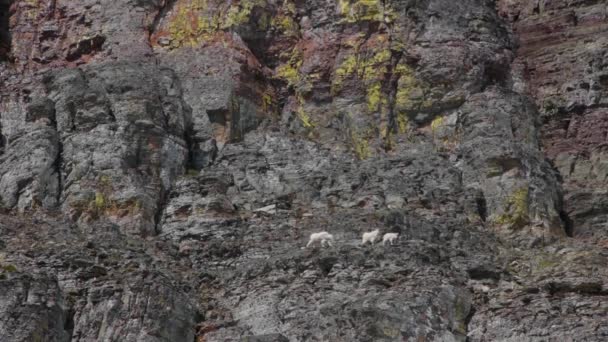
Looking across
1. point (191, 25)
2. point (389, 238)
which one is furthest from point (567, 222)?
point (191, 25)

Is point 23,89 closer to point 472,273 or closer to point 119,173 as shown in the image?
point 119,173

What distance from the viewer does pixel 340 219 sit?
50656 mm

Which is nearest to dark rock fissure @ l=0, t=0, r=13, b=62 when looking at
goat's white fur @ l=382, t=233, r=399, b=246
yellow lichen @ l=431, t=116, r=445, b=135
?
yellow lichen @ l=431, t=116, r=445, b=135

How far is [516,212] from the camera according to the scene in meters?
52.8

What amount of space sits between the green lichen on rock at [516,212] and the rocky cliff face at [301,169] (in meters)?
0.08

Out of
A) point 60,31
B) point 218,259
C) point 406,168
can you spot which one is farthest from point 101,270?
point 60,31

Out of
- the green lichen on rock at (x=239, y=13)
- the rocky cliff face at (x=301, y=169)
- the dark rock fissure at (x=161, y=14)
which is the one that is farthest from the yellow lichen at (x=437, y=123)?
the dark rock fissure at (x=161, y=14)

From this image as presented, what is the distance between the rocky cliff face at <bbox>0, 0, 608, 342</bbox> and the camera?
44562 millimetres

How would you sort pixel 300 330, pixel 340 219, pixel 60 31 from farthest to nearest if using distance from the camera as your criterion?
pixel 60 31, pixel 340 219, pixel 300 330

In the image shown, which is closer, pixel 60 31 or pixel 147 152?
pixel 147 152

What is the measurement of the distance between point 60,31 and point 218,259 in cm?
2064

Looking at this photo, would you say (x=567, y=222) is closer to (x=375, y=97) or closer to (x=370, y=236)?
(x=370, y=236)

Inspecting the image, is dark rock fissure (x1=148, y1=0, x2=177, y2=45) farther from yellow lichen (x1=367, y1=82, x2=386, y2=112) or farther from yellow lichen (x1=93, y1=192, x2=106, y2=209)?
yellow lichen (x1=93, y1=192, x2=106, y2=209)

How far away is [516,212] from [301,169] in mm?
8487
